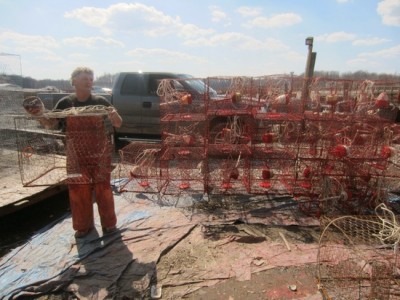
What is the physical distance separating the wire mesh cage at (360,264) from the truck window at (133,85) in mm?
5675

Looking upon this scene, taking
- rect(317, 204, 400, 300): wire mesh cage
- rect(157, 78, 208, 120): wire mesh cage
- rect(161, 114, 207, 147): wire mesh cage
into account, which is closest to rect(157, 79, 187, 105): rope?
rect(157, 78, 208, 120): wire mesh cage

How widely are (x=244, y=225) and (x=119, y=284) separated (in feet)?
5.76

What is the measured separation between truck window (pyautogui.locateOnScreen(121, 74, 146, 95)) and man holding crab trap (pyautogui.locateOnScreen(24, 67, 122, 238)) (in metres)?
4.27

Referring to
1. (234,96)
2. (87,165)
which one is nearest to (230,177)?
(234,96)

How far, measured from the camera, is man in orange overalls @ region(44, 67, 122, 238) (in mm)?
3297

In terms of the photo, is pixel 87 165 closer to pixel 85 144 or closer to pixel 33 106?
pixel 85 144

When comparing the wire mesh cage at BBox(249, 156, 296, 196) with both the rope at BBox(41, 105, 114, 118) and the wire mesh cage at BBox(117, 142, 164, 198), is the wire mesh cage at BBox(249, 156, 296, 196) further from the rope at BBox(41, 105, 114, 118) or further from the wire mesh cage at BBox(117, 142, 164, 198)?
the rope at BBox(41, 105, 114, 118)

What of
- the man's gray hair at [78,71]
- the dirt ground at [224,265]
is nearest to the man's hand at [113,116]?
the man's gray hair at [78,71]

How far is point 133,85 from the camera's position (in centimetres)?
789

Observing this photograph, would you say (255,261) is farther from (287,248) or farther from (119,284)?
(119,284)

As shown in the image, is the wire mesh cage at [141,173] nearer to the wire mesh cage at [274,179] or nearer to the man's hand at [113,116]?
the wire mesh cage at [274,179]

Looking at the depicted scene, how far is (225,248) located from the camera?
3492 millimetres

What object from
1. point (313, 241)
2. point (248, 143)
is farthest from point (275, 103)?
point (313, 241)

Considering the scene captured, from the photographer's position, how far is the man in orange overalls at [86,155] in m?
3.30
